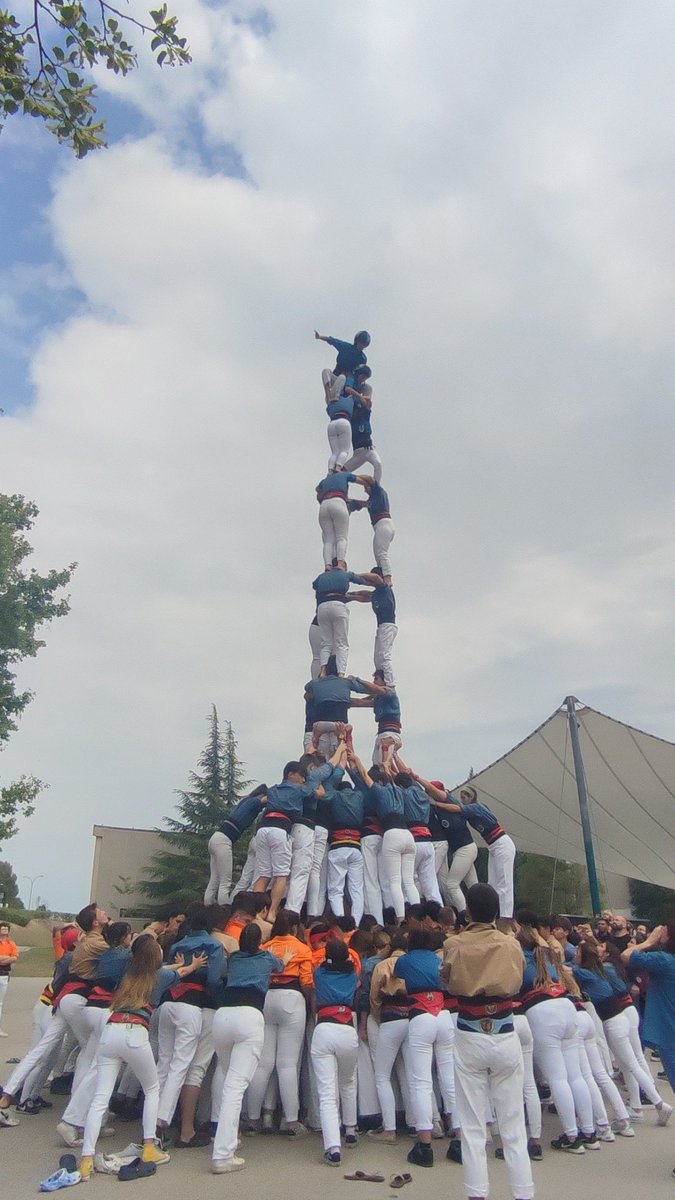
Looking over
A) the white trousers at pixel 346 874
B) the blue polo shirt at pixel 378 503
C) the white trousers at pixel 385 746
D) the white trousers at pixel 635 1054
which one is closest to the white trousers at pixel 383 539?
the blue polo shirt at pixel 378 503

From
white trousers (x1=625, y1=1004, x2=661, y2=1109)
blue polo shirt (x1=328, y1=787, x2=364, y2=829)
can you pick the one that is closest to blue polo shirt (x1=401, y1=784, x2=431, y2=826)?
blue polo shirt (x1=328, y1=787, x2=364, y2=829)

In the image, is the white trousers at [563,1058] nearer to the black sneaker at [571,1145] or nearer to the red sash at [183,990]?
the black sneaker at [571,1145]

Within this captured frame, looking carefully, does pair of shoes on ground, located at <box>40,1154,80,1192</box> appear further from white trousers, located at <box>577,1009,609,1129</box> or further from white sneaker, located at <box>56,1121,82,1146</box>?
white trousers, located at <box>577,1009,609,1129</box>

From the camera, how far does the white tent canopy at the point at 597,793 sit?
18.0 m

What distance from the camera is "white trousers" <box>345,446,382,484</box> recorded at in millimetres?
14188

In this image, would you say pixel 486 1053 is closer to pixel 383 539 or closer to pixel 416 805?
pixel 416 805

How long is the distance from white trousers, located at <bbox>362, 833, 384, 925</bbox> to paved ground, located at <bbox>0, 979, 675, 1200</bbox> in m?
3.76

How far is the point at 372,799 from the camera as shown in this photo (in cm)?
962

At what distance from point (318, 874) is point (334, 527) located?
5.59 metres

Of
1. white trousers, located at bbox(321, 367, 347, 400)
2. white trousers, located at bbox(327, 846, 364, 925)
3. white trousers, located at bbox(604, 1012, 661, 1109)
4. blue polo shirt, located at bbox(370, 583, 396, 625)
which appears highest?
white trousers, located at bbox(321, 367, 347, 400)

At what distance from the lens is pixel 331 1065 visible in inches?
200

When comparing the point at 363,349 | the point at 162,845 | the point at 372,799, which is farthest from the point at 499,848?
the point at 162,845

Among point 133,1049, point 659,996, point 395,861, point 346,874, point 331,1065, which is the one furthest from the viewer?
point 346,874

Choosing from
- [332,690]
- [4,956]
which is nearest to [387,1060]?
[4,956]
